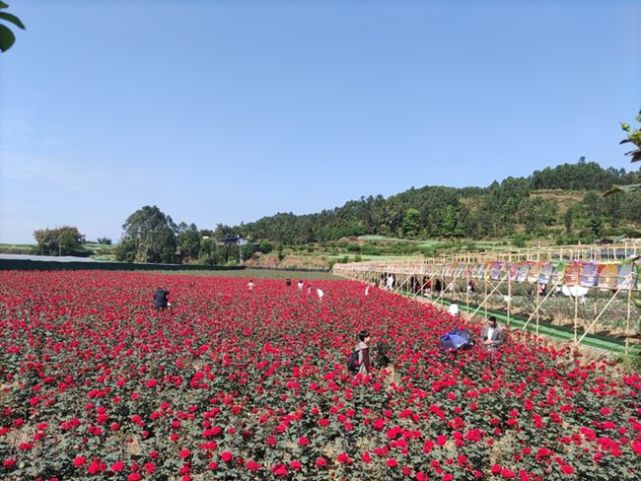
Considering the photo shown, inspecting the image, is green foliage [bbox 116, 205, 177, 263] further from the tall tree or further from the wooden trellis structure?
the tall tree

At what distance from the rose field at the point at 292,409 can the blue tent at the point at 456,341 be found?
448mm

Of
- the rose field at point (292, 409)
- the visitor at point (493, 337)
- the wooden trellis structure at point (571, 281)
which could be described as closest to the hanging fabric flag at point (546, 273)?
the wooden trellis structure at point (571, 281)

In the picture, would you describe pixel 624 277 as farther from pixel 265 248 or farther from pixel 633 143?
pixel 265 248

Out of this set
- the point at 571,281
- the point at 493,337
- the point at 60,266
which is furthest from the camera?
the point at 60,266

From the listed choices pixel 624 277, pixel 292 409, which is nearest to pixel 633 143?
pixel 292 409

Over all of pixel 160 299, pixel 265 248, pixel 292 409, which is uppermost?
pixel 265 248

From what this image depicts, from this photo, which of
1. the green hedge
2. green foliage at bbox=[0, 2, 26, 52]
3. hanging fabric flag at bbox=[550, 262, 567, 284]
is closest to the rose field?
green foliage at bbox=[0, 2, 26, 52]

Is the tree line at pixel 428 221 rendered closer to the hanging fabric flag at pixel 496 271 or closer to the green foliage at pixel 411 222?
the green foliage at pixel 411 222

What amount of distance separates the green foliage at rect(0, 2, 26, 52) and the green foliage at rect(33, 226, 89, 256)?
340ft

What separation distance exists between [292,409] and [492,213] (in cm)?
10356

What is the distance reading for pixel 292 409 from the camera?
657 centimetres

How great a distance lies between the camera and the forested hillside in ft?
271

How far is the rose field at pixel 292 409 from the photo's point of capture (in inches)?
187

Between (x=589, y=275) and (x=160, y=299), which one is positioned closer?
(x=589, y=275)
